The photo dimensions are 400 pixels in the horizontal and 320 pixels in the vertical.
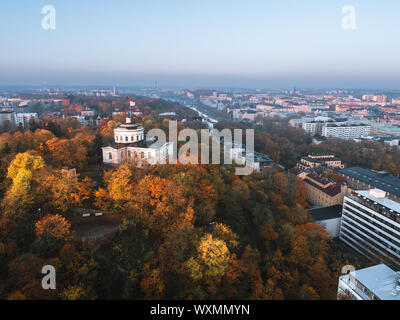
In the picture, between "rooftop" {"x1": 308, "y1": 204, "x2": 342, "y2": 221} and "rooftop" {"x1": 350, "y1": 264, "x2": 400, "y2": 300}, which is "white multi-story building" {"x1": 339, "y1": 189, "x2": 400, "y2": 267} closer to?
"rooftop" {"x1": 308, "y1": 204, "x2": 342, "y2": 221}

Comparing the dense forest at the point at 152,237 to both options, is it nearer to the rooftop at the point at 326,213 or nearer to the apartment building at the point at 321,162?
the rooftop at the point at 326,213

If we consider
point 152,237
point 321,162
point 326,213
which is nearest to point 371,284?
point 326,213

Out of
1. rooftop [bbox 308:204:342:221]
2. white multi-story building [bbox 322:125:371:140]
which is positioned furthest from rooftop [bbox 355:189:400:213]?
white multi-story building [bbox 322:125:371:140]

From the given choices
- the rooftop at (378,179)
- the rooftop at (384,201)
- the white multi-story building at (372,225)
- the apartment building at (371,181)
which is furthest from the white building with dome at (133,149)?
the rooftop at (378,179)

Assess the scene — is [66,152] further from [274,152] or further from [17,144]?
[274,152]
